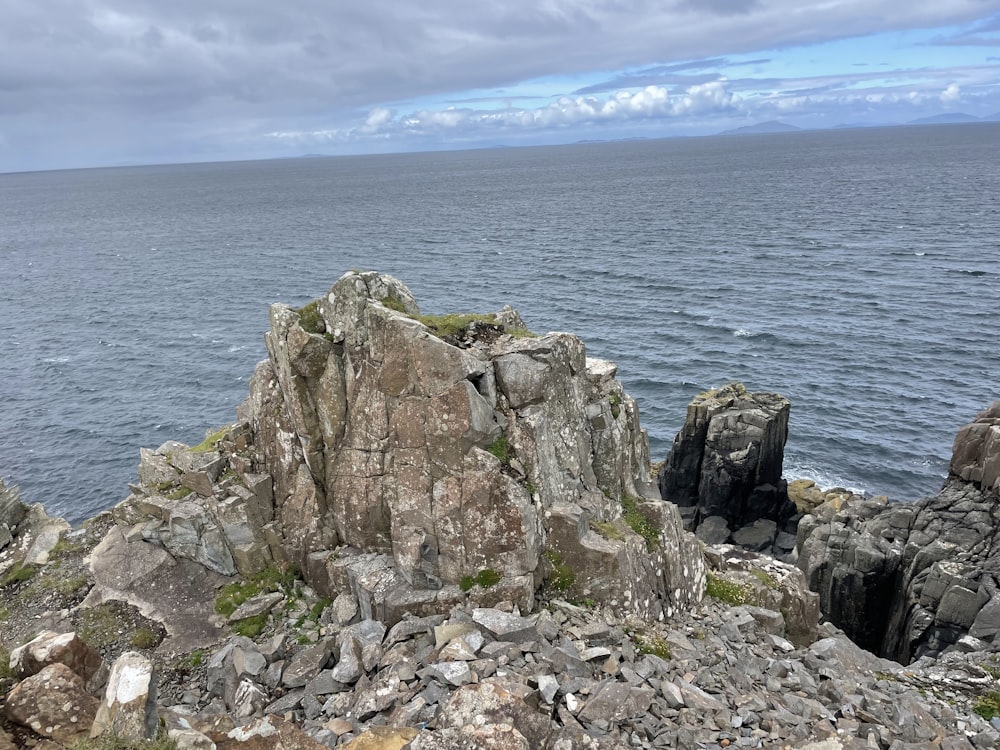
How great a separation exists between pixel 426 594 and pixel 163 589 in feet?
34.0

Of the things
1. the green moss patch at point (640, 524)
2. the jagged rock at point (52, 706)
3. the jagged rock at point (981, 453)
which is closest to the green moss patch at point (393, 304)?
the green moss patch at point (640, 524)

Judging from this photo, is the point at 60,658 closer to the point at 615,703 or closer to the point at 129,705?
the point at 129,705

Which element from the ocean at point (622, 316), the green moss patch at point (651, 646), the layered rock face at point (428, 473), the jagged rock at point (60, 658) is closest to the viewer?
the jagged rock at point (60, 658)

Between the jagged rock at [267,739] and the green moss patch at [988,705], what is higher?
the jagged rock at [267,739]

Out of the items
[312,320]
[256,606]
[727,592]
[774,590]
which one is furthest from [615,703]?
[312,320]

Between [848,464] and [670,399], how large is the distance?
52.6ft

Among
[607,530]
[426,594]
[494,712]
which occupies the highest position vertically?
[494,712]

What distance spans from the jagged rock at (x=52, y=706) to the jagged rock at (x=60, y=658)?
2.74 ft

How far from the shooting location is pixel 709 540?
47.0m

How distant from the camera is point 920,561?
111 feet

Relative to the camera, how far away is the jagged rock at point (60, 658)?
14.0 m

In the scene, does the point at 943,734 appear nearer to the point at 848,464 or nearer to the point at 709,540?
the point at 709,540

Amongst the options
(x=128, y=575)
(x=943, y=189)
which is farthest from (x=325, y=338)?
(x=943, y=189)

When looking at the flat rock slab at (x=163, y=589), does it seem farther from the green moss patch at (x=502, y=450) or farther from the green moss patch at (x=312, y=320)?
the green moss patch at (x=502, y=450)
